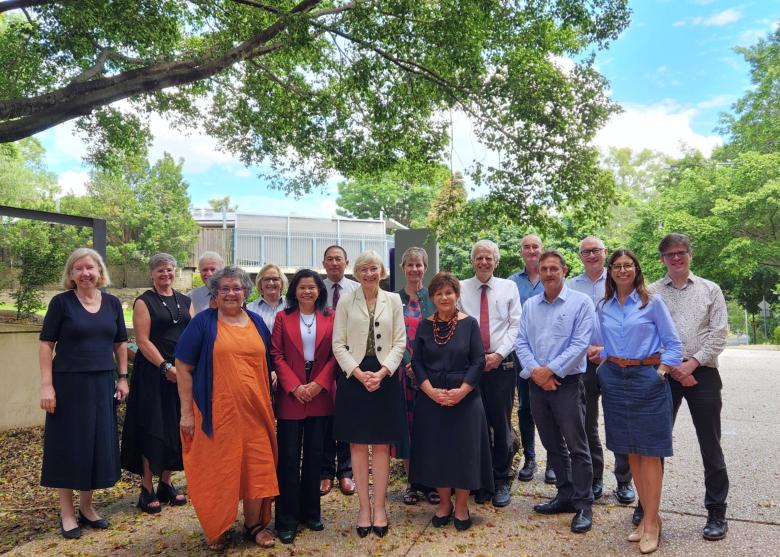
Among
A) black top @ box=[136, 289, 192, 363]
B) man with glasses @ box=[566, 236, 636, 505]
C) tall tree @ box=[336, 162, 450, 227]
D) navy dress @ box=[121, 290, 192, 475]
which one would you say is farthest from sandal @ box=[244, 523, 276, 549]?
tall tree @ box=[336, 162, 450, 227]

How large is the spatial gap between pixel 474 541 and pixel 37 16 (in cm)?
884

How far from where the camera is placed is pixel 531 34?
8.01m

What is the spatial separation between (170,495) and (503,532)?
273 cm

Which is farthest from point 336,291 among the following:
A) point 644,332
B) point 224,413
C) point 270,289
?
point 644,332

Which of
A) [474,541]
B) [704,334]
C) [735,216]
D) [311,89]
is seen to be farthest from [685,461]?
[735,216]

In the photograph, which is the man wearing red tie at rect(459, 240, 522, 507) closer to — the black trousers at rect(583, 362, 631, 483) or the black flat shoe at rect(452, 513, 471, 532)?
the black flat shoe at rect(452, 513, 471, 532)

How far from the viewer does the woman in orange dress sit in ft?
11.9

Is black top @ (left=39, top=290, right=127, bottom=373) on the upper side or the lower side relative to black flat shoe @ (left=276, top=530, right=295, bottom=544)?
upper

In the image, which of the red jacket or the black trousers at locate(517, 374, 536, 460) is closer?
the red jacket

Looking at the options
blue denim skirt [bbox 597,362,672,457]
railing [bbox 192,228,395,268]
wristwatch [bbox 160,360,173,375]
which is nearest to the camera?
blue denim skirt [bbox 597,362,672,457]

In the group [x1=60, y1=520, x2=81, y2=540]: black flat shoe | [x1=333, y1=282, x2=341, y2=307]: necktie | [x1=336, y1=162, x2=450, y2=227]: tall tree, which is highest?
[x1=336, y1=162, x2=450, y2=227]: tall tree

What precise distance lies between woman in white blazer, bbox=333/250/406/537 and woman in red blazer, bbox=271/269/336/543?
122mm

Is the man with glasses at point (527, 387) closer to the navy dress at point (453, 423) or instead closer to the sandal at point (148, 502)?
the navy dress at point (453, 423)

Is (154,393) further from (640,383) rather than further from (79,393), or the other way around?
(640,383)
